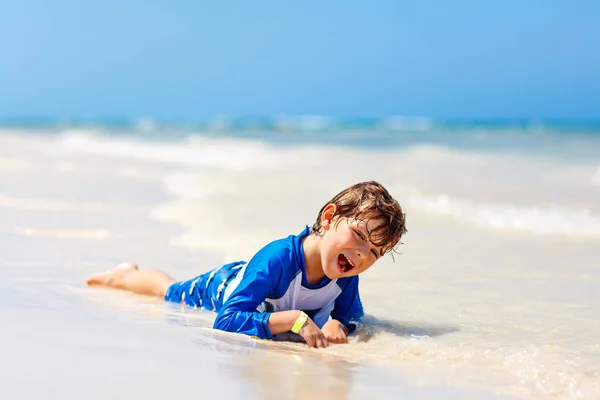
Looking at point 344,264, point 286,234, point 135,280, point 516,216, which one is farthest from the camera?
point 516,216

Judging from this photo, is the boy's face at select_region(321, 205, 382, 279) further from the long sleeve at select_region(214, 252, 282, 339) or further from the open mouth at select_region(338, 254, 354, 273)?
the long sleeve at select_region(214, 252, 282, 339)

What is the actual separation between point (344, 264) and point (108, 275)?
1.71m

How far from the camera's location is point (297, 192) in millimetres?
8312

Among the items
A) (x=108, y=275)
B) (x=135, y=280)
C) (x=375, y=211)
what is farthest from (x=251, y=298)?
(x=108, y=275)

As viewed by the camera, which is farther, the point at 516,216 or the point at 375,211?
the point at 516,216

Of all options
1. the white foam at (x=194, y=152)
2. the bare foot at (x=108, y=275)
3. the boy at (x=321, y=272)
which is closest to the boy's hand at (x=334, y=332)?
the boy at (x=321, y=272)

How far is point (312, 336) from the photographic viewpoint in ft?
10.8

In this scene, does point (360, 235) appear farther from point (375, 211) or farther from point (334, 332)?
point (334, 332)

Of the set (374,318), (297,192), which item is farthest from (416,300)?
(297,192)

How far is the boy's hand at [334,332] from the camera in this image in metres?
3.39

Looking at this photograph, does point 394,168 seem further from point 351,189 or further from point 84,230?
point 351,189

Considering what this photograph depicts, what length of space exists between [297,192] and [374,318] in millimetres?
4538

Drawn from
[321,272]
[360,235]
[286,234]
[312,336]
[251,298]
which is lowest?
[312,336]

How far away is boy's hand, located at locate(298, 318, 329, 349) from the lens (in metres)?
3.29
